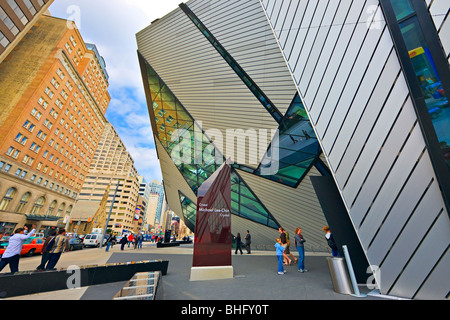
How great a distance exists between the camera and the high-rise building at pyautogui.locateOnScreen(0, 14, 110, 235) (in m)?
33.8

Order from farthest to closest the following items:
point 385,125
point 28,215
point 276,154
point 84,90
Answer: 1. point 84,90
2. point 28,215
3. point 276,154
4. point 385,125

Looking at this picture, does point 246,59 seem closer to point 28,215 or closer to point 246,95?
point 246,95

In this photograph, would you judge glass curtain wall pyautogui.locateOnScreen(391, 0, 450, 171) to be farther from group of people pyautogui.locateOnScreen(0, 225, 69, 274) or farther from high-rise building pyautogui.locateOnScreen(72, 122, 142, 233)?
high-rise building pyautogui.locateOnScreen(72, 122, 142, 233)

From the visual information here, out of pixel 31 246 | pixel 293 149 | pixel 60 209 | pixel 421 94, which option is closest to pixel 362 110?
pixel 421 94

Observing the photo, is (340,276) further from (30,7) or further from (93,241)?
(30,7)

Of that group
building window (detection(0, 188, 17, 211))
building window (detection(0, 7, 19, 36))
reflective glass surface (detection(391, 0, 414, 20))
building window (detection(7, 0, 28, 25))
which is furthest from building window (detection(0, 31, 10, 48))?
reflective glass surface (detection(391, 0, 414, 20))

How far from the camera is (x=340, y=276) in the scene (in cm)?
459

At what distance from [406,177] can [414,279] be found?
2.18m

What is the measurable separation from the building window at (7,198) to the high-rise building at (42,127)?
80 mm

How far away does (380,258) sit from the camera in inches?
183

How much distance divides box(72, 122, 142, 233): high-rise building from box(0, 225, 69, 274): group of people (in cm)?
7366

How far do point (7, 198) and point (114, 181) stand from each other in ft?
203
